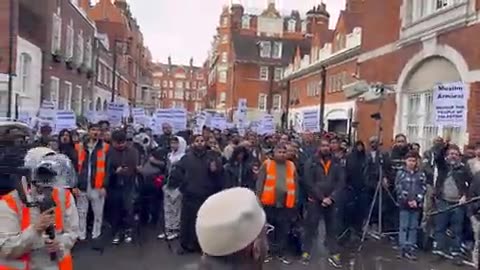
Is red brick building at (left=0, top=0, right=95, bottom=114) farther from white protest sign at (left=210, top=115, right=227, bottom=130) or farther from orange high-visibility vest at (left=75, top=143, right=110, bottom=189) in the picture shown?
orange high-visibility vest at (left=75, top=143, right=110, bottom=189)

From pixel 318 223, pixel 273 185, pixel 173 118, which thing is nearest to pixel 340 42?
pixel 173 118

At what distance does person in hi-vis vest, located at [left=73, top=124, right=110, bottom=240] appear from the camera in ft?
35.7

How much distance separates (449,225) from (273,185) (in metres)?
3.43

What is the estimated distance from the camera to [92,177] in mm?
10898

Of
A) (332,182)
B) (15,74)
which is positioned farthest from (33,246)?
(15,74)

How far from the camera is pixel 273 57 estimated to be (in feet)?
248

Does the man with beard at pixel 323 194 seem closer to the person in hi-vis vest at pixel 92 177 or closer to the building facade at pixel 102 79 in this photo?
the person in hi-vis vest at pixel 92 177

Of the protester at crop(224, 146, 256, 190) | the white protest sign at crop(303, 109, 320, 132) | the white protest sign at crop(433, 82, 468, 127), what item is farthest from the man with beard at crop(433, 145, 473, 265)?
the white protest sign at crop(303, 109, 320, 132)

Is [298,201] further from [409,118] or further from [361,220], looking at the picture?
[409,118]

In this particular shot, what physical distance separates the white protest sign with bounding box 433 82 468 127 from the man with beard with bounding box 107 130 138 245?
529 centimetres

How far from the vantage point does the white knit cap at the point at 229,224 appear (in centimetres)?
244

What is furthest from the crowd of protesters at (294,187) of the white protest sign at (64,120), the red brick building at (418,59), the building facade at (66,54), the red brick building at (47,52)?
the building facade at (66,54)

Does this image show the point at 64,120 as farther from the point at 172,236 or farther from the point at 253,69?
the point at 253,69

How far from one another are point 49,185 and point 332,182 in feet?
22.5
